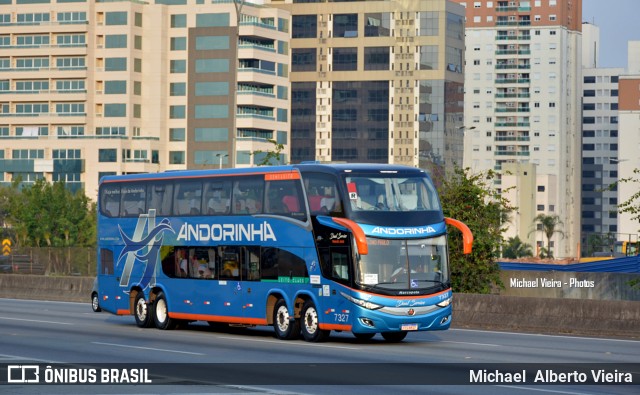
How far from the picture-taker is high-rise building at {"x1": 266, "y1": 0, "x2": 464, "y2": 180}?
164 m

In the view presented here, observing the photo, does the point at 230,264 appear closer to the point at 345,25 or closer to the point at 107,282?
the point at 107,282

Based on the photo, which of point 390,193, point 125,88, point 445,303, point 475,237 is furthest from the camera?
point 125,88

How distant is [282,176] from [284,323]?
10.7 ft

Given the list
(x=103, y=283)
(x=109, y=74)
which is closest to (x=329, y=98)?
(x=109, y=74)

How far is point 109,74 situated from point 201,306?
105759mm

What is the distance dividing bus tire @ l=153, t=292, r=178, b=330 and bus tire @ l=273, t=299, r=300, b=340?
4.56 metres

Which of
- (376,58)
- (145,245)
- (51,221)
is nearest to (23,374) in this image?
(145,245)

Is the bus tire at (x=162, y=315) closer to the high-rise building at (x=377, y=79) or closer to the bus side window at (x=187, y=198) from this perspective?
the bus side window at (x=187, y=198)

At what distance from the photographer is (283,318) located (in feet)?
97.9

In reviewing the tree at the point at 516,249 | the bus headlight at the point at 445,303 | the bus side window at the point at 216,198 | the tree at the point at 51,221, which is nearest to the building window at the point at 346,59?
the tree at the point at 516,249

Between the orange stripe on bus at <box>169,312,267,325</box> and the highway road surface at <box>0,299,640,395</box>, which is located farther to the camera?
the orange stripe on bus at <box>169,312,267,325</box>

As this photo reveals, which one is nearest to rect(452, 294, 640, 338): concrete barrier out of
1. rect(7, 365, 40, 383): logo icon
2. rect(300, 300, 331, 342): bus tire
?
rect(300, 300, 331, 342): bus tire

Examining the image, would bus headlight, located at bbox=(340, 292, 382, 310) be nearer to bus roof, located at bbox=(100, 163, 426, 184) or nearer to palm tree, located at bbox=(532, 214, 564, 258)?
bus roof, located at bbox=(100, 163, 426, 184)

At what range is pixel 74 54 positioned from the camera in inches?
5325
